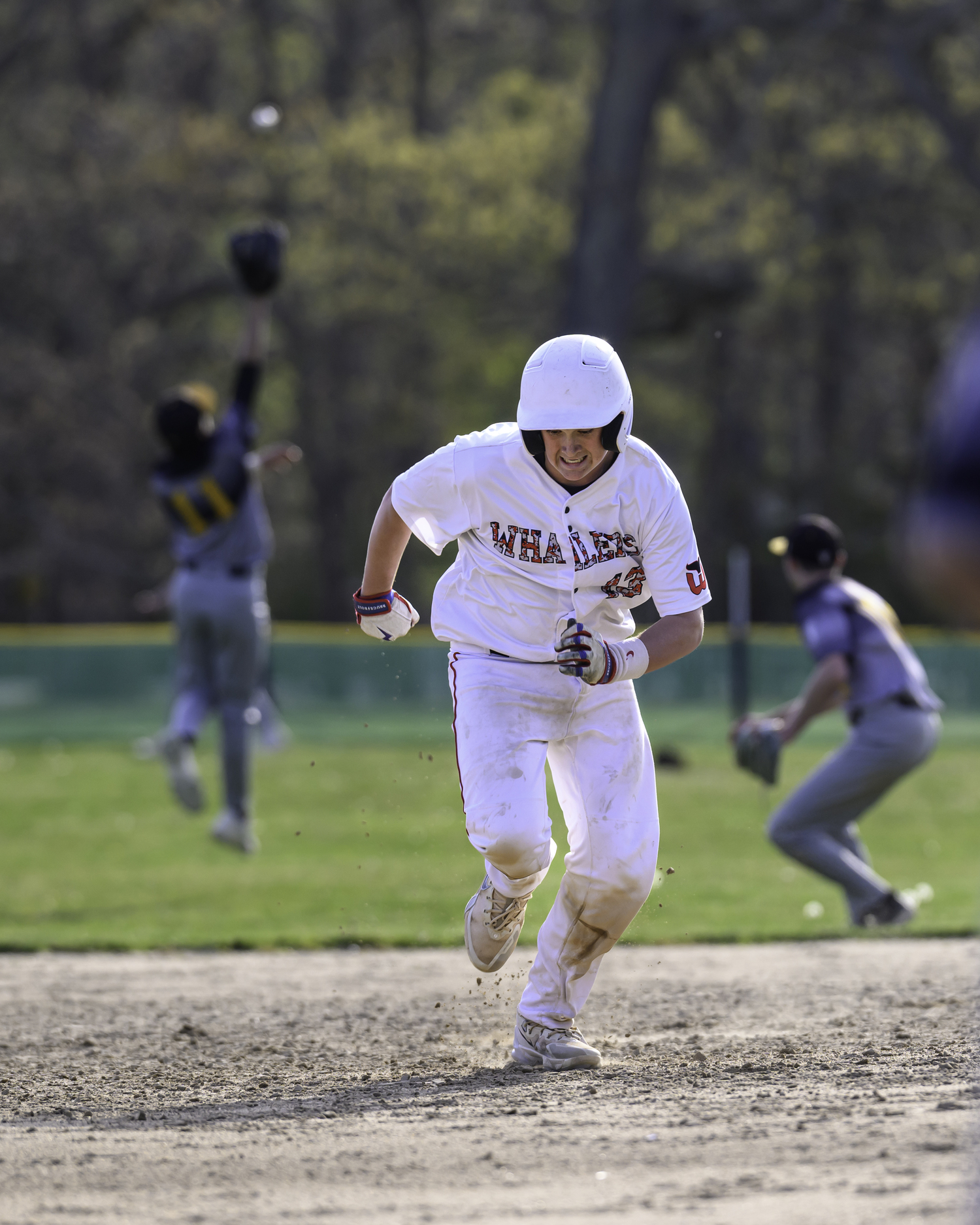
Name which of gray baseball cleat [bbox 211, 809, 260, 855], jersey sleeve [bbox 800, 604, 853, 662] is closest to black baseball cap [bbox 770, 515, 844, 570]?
jersey sleeve [bbox 800, 604, 853, 662]

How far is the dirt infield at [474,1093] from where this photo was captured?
3.82 metres

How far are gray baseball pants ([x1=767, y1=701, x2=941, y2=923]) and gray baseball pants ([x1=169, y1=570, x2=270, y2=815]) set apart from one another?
141 inches

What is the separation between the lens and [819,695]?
27.1 feet

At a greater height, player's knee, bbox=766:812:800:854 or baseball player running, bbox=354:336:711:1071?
baseball player running, bbox=354:336:711:1071

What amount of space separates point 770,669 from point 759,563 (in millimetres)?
11436

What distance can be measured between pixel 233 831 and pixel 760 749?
354cm

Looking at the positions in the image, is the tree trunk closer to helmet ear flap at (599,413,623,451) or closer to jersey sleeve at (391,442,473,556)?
jersey sleeve at (391,442,473,556)

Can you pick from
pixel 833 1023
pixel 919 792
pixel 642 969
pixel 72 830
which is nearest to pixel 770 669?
pixel 919 792

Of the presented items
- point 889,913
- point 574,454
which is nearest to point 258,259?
point 889,913

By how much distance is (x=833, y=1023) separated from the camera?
6.22 metres

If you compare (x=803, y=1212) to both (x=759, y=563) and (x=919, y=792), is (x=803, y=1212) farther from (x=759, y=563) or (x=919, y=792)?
(x=759, y=563)

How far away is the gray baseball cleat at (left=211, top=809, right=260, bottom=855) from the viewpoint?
34.0 feet

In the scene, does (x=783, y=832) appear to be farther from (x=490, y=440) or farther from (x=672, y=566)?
(x=490, y=440)

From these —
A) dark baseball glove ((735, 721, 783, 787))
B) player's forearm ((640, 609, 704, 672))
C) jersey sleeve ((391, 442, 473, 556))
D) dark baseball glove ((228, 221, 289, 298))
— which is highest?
dark baseball glove ((228, 221, 289, 298))
